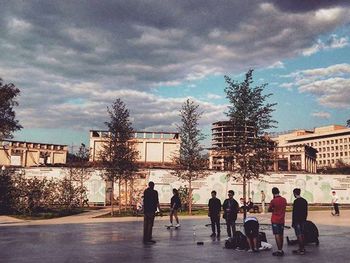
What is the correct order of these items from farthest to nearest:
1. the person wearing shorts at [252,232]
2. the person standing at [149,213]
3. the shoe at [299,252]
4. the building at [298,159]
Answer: the building at [298,159] → the person standing at [149,213] → the person wearing shorts at [252,232] → the shoe at [299,252]

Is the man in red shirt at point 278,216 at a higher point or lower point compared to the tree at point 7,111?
lower

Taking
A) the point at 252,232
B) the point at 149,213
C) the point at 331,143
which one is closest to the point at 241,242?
the point at 252,232

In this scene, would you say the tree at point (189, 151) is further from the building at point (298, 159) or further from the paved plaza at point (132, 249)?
the building at point (298, 159)

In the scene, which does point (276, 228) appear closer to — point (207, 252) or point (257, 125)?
point (207, 252)

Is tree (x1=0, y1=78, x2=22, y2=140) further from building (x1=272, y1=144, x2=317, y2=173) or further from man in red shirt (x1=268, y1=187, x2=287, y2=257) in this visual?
building (x1=272, y1=144, x2=317, y2=173)

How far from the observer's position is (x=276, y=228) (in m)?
12.1

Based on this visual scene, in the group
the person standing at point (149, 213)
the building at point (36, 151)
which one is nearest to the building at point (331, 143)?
the building at point (36, 151)

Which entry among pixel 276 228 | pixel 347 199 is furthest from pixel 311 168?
pixel 276 228

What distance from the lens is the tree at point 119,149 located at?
30.5 metres

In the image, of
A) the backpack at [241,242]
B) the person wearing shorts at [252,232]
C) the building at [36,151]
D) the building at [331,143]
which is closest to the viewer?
the person wearing shorts at [252,232]

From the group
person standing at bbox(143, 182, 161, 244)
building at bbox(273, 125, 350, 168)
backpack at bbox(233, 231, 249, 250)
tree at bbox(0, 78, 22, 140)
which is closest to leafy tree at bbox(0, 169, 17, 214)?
tree at bbox(0, 78, 22, 140)

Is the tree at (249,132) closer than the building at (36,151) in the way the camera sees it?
Yes

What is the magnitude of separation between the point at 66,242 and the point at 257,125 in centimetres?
1256

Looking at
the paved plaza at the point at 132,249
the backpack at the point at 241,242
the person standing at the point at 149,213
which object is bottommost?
the paved plaza at the point at 132,249
